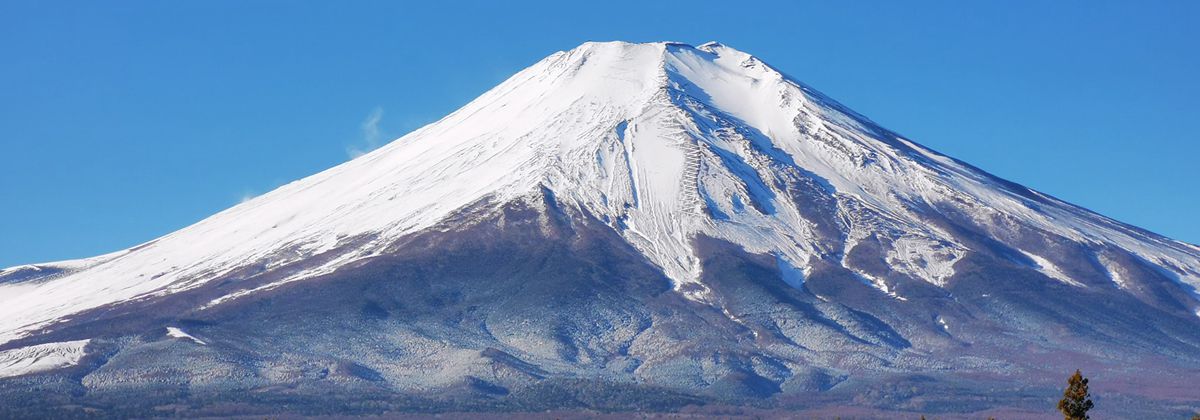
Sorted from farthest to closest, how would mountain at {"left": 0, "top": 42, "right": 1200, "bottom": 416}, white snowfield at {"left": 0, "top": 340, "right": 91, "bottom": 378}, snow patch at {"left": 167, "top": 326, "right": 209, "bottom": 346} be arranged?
snow patch at {"left": 167, "top": 326, "right": 209, "bottom": 346} → white snowfield at {"left": 0, "top": 340, "right": 91, "bottom": 378} → mountain at {"left": 0, "top": 42, "right": 1200, "bottom": 416}

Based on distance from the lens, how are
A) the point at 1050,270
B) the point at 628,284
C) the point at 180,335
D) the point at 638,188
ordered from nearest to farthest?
the point at 180,335, the point at 628,284, the point at 1050,270, the point at 638,188

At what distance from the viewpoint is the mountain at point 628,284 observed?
342 ft

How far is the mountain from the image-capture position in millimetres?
104188

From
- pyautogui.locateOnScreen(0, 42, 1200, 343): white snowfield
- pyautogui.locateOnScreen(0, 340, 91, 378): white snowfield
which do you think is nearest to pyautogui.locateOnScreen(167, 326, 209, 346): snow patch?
pyautogui.locateOnScreen(0, 340, 91, 378): white snowfield

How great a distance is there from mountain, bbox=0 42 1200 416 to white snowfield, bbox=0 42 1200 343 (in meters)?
0.33

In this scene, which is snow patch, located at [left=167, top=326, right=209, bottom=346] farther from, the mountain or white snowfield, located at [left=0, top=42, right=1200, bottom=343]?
white snowfield, located at [left=0, top=42, right=1200, bottom=343]

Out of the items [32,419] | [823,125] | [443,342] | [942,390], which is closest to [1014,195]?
[823,125]

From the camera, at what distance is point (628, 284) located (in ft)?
403

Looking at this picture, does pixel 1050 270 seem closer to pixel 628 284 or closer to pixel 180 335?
pixel 628 284

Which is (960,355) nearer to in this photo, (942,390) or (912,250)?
(942,390)

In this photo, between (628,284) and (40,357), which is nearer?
(40,357)

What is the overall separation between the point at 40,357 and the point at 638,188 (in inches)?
1892

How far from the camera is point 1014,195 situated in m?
149

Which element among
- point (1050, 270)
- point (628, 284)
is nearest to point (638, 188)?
point (628, 284)
